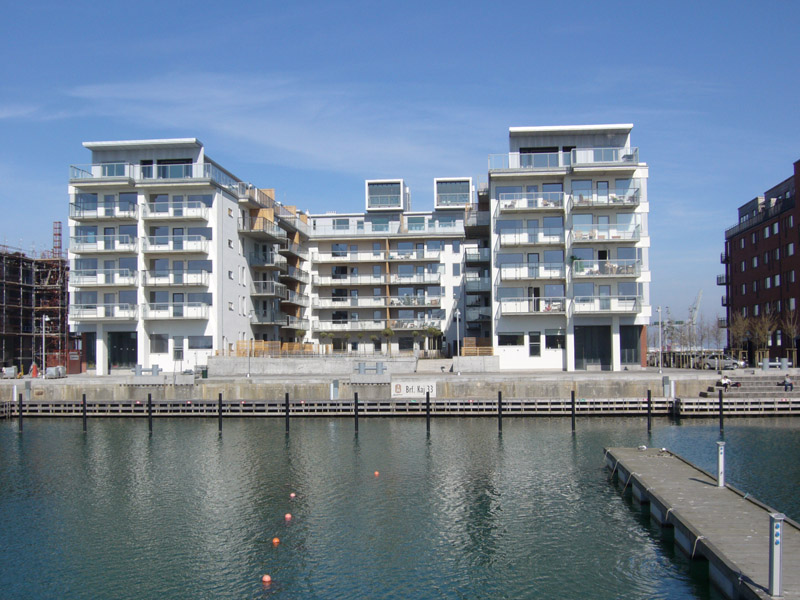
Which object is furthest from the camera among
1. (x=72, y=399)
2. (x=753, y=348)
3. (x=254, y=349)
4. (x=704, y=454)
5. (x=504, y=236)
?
(x=753, y=348)

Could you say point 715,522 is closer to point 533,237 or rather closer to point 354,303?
point 533,237

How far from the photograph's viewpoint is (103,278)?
64125mm

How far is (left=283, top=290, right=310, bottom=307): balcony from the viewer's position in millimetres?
78938

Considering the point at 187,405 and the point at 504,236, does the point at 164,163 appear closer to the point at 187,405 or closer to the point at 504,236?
the point at 187,405

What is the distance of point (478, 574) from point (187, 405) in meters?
35.7

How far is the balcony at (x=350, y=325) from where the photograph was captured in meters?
85.4

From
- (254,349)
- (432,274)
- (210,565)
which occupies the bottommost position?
(210,565)

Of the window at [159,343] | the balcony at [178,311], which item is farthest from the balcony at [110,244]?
the window at [159,343]

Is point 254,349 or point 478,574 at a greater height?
point 254,349

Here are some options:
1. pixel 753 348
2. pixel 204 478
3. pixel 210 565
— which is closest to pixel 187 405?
pixel 204 478

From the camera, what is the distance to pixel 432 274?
3450 inches

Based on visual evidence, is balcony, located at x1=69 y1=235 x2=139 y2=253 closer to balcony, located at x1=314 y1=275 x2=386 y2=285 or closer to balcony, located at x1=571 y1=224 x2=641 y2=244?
balcony, located at x1=314 y1=275 x2=386 y2=285

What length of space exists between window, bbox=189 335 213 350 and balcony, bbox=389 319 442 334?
25.8m

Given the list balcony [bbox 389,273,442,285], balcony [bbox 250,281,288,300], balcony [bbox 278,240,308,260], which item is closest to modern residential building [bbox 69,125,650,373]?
balcony [bbox 250,281,288,300]
